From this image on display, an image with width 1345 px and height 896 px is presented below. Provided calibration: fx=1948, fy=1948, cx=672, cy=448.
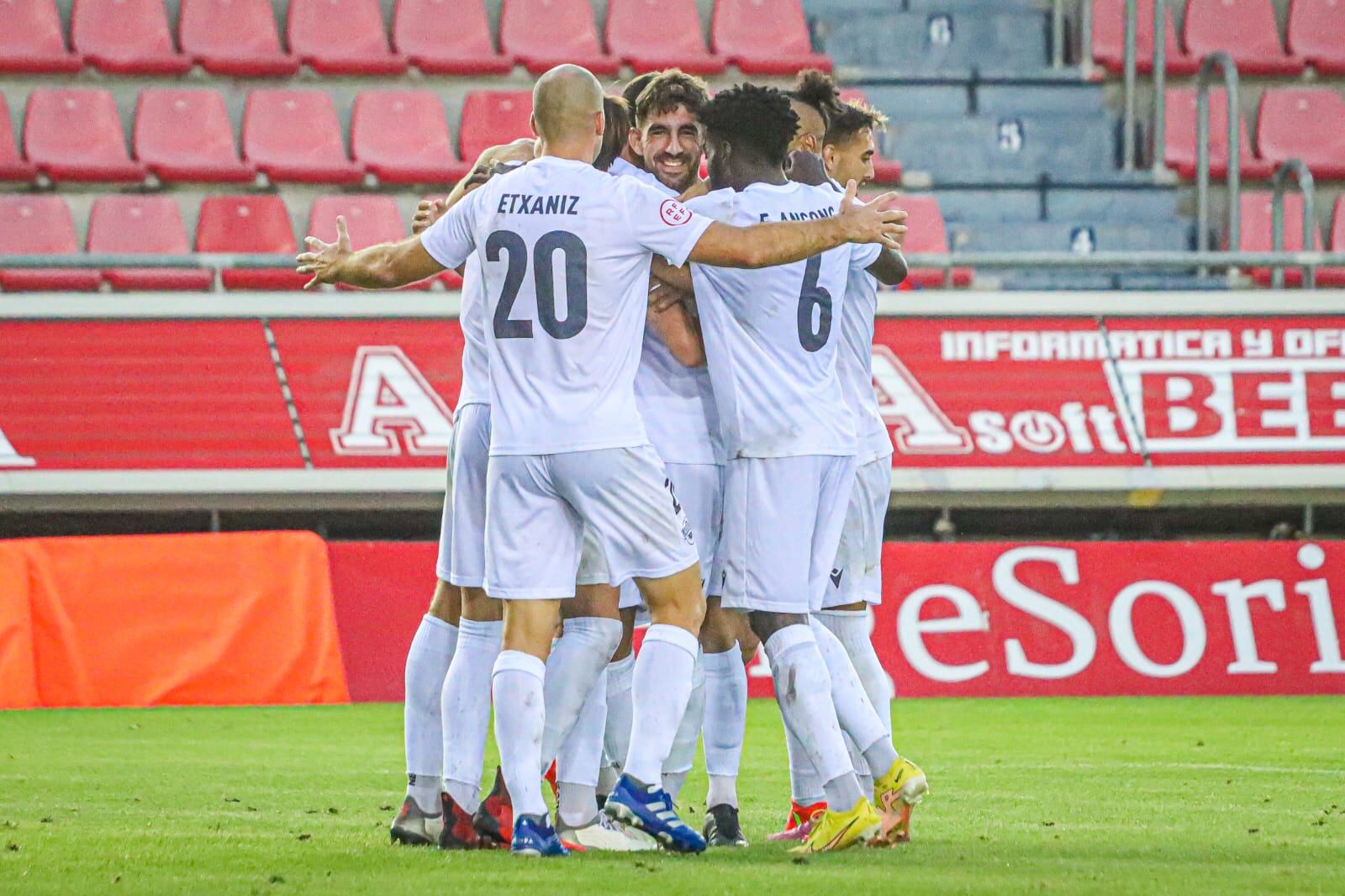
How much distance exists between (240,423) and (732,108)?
7002mm

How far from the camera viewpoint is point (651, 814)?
5.06 m

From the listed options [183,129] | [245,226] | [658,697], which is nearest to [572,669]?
[658,697]

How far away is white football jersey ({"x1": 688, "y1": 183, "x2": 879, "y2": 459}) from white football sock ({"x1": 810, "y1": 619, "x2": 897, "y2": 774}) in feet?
1.91

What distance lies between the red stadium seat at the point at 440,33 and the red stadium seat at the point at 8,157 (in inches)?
123

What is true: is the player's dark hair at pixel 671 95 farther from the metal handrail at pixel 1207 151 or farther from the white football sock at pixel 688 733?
the metal handrail at pixel 1207 151

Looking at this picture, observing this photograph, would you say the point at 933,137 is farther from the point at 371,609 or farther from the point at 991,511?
the point at 371,609

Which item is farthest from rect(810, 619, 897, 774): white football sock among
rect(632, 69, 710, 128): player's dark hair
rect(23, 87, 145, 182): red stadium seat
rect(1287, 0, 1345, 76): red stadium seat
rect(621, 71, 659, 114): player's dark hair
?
rect(1287, 0, 1345, 76): red stadium seat

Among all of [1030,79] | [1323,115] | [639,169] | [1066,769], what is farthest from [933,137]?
[639,169]

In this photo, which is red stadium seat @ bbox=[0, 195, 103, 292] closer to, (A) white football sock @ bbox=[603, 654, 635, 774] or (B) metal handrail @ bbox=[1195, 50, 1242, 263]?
(B) metal handrail @ bbox=[1195, 50, 1242, 263]

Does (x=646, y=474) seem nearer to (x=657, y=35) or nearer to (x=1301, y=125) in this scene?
(x=657, y=35)

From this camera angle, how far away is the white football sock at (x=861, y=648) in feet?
19.8

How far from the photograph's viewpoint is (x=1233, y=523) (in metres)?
13.4

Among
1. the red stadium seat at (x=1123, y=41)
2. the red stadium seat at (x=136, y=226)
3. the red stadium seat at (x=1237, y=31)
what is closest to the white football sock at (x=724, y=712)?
the red stadium seat at (x=136, y=226)

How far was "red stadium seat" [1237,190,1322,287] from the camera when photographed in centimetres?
1471
